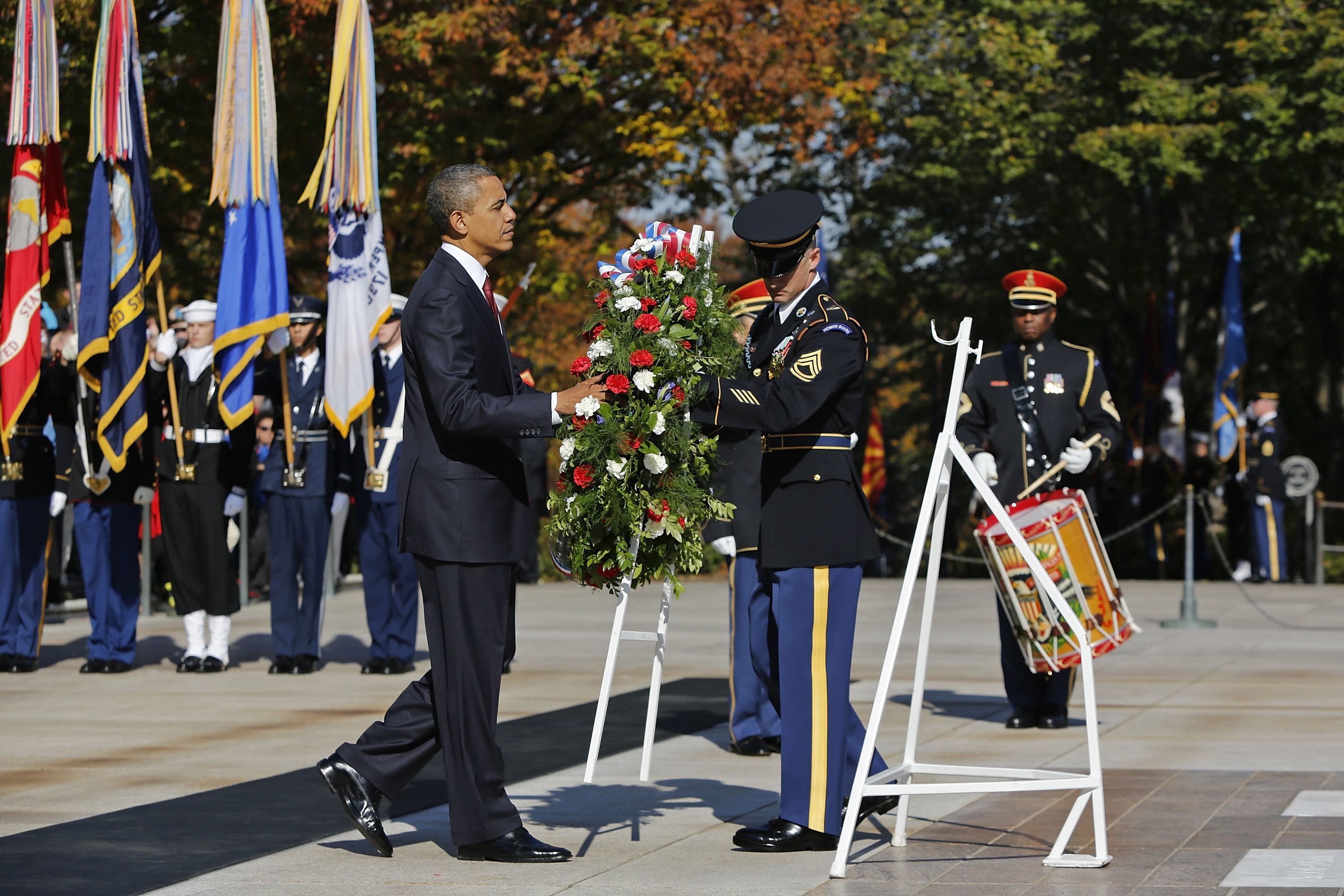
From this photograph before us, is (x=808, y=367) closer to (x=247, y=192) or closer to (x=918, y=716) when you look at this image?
(x=918, y=716)

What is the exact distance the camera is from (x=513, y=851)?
549cm

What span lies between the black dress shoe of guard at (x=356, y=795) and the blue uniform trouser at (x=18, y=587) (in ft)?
20.2

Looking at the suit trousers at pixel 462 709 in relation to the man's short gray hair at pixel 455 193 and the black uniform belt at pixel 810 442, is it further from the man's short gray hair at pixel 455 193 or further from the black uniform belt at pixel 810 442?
the man's short gray hair at pixel 455 193

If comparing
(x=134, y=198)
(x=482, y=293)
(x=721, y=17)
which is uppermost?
(x=721, y=17)

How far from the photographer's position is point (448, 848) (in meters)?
5.81

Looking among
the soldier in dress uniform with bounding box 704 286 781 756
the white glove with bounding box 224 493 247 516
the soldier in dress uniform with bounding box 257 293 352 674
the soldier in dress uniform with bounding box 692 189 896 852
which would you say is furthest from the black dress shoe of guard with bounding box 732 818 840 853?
the white glove with bounding box 224 493 247 516

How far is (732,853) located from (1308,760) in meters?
3.17

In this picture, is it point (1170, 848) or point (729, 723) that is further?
point (729, 723)

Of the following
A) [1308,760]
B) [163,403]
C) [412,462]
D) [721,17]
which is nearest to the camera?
[412,462]

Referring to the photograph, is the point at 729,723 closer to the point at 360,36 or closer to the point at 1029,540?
the point at 1029,540

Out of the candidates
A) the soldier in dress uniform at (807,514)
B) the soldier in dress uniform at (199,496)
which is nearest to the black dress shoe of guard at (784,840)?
the soldier in dress uniform at (807,514)

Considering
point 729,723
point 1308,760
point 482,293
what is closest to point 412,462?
point 482,293

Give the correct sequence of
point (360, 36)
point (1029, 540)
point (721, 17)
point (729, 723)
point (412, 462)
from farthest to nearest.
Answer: point (721, 17)
point (360, 36)
point (729, 723)
point (1029, 540)
point (412, 462)

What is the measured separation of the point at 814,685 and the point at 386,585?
564 centimetres
